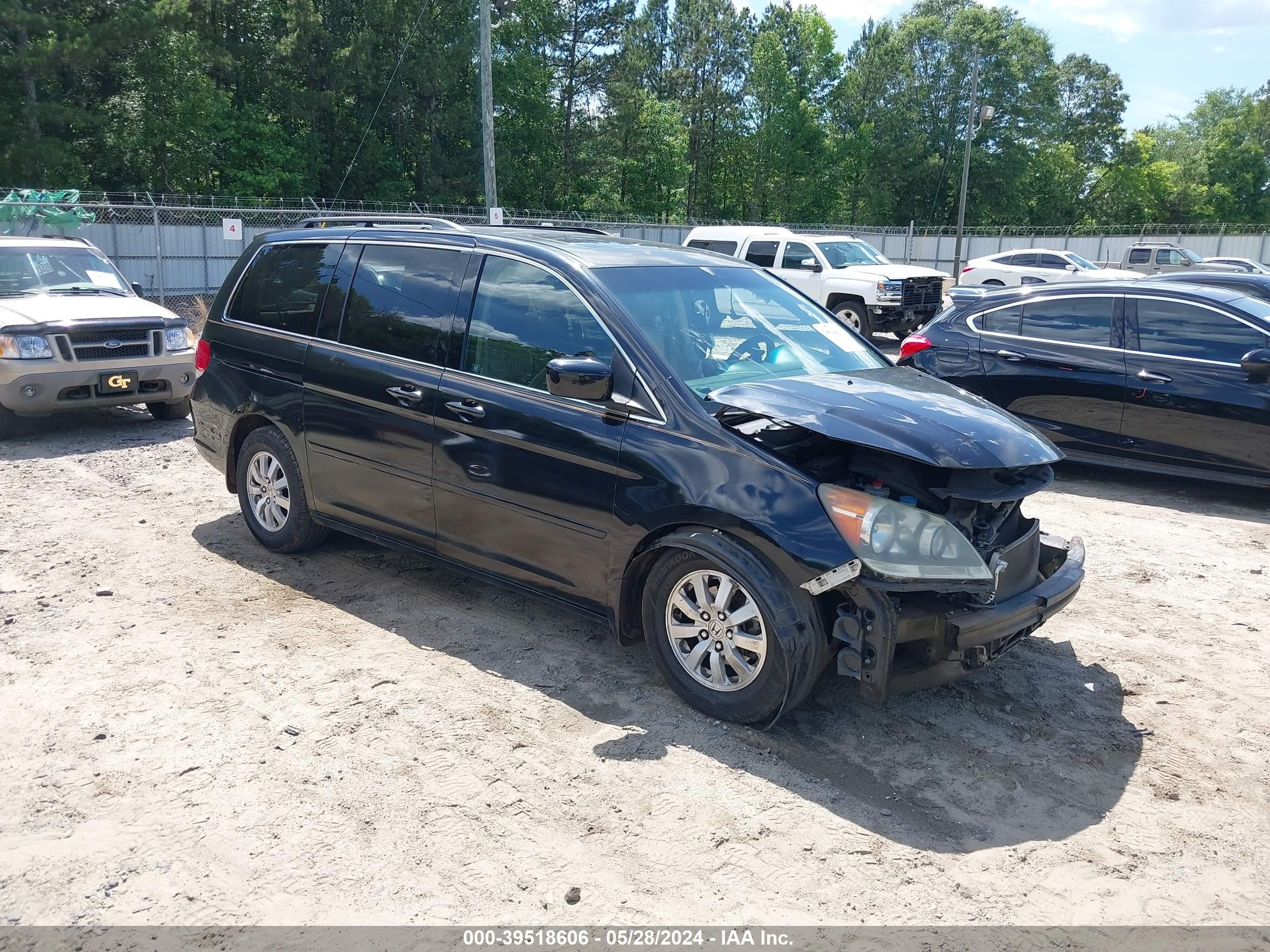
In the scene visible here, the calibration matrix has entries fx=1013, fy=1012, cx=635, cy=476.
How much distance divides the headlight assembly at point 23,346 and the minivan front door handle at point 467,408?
6.00 m

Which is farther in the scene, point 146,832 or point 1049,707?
point 1049,707

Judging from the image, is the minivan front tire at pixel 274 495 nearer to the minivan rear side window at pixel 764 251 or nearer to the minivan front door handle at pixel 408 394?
the minivan front door handle at pixel 408 394

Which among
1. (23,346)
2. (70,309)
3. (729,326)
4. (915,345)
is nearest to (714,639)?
(729,326)

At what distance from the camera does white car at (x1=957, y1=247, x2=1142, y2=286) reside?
2703 cm

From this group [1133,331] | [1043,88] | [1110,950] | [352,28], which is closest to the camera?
[1110,950]

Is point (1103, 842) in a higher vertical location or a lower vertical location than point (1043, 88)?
lower

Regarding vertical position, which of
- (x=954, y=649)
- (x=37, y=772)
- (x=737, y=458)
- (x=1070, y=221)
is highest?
(x=1070, y=221)

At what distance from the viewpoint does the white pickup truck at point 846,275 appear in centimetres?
1803

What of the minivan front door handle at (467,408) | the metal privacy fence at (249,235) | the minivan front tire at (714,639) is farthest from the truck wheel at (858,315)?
the minivan front tire at (714,639)

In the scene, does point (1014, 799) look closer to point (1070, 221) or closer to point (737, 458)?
point (737, 458)

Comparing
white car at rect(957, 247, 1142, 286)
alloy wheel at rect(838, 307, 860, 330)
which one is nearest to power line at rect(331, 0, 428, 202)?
white car at rect(957, 247, 1142, 286)

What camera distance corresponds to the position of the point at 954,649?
12.6 feet

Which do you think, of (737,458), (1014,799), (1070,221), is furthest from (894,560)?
(1070,221)

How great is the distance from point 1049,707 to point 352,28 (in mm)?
→ 48995
